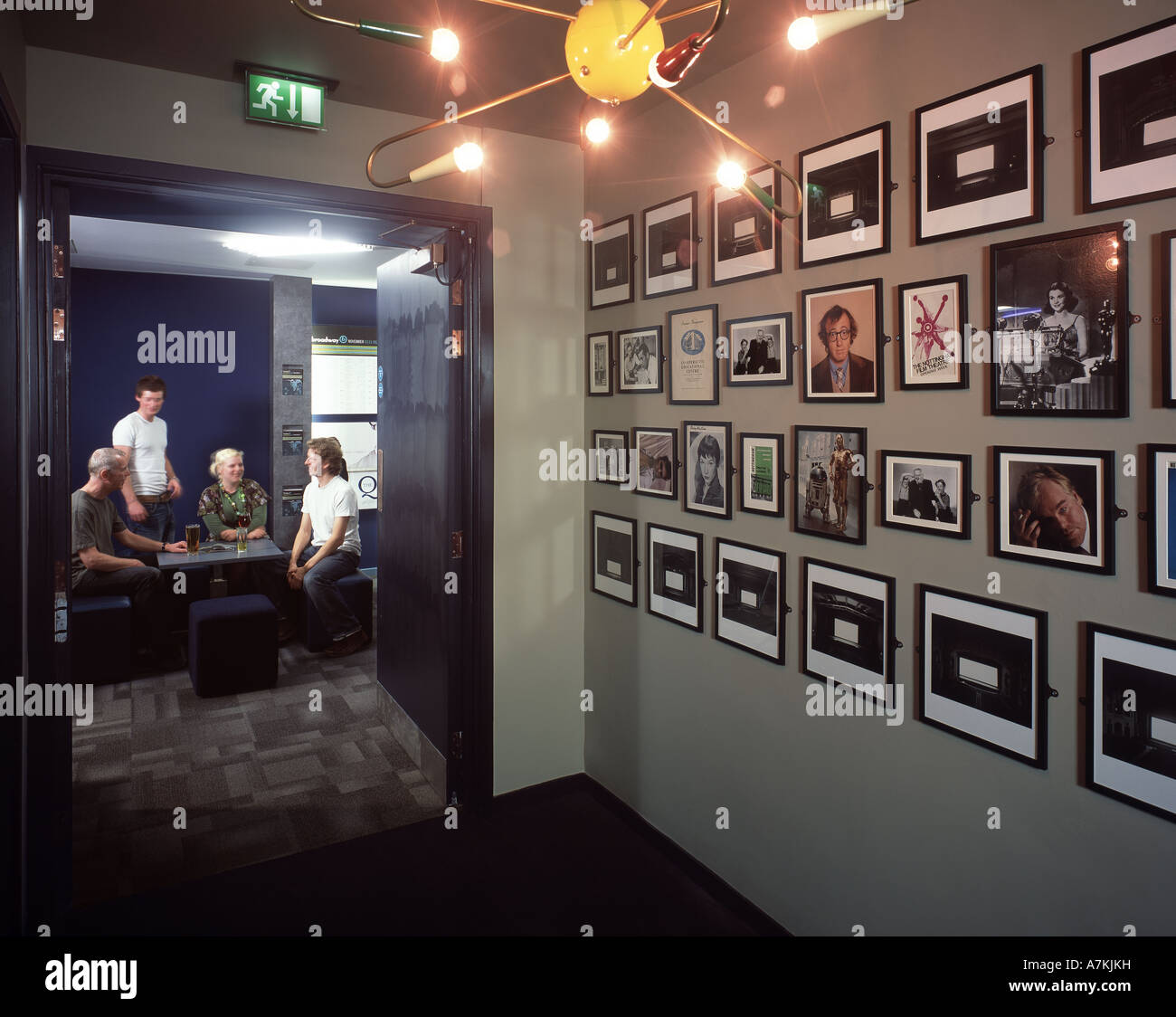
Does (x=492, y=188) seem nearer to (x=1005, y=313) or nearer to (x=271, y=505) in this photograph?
(x=1005, y=313)

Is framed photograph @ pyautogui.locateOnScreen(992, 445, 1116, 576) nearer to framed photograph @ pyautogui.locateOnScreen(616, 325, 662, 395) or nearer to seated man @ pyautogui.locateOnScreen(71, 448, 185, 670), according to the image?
framed photograph @ pyautogui.locateOnScreen(616, 325, 662, 395)

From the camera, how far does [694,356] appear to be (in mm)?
2834

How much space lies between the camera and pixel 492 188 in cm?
318

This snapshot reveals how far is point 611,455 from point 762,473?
0.90 m

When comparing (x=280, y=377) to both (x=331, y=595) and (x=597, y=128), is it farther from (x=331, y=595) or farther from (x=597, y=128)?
(x=597, y=128)

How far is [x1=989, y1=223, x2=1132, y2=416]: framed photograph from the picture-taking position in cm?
164

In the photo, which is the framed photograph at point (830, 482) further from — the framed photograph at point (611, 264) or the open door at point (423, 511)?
the open door at point (423, 511)

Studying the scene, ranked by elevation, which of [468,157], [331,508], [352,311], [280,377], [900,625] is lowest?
[900,625]

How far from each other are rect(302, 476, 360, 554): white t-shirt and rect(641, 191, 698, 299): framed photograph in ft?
10.8

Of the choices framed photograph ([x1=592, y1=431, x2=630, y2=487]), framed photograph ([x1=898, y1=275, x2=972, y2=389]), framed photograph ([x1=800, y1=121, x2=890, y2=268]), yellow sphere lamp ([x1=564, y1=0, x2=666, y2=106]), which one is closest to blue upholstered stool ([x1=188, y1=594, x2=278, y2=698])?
framed photograph ([x1=592, y1=431, x2=630, y2=487])

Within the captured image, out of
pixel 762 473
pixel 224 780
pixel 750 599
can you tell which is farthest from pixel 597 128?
pixel 224 780

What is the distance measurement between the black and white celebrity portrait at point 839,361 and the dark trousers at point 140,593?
465 cm

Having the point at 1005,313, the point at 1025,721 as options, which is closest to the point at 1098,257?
the point at 1005,313

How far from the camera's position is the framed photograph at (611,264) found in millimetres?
3135
